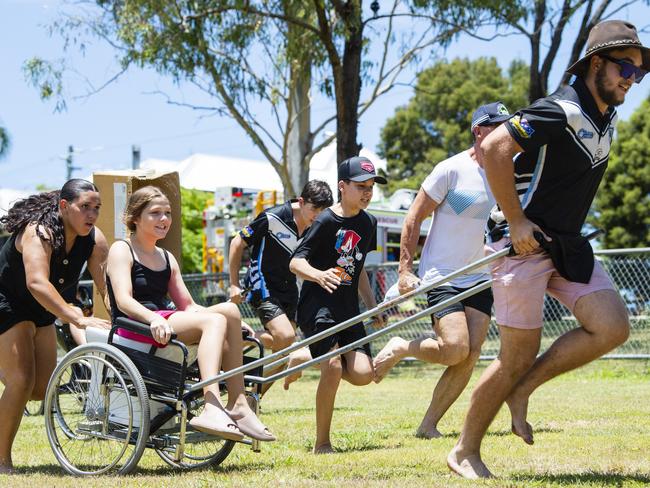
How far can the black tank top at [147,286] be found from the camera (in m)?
5.82

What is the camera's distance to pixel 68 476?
18.2 feet

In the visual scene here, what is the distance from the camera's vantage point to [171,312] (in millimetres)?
5695

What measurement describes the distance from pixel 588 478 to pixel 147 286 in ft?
8.76

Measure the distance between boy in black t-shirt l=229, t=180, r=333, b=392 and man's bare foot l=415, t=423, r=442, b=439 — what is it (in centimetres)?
180

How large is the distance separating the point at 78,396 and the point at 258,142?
1508 cm

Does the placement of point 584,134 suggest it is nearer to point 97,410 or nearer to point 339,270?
point 339,270

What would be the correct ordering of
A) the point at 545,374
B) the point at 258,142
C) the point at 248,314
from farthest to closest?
the point at 258,142
the point at 248,314
the point at 545,374

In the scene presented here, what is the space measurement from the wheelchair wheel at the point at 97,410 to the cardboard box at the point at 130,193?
2.24 meters

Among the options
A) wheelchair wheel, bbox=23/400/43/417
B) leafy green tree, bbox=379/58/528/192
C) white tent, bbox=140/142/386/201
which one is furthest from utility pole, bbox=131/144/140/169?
wheelchair wheel, bbox=23/400/43/417

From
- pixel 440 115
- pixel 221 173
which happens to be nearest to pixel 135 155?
pixel 221 173

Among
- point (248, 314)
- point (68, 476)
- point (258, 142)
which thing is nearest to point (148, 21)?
point (258, 142)

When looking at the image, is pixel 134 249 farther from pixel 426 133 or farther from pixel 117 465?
pixel 426 133

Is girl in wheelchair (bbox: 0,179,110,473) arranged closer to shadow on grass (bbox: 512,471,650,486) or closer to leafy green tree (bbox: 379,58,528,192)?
shadow on grass (bbox: 512,471,650,486)

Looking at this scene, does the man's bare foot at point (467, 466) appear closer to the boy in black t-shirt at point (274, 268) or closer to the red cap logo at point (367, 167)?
the red cap logo at point (367, 167)
